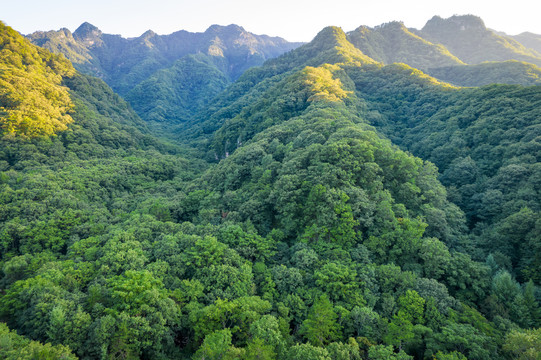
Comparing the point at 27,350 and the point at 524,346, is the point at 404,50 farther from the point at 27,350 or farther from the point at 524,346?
the point at 27,350

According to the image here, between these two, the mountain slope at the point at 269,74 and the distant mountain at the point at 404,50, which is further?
the distant mountain at the point at 404,50

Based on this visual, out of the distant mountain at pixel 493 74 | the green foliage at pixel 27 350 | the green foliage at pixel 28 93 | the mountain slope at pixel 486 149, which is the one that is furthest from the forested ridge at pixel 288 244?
the distant mountain at pixel 493 74

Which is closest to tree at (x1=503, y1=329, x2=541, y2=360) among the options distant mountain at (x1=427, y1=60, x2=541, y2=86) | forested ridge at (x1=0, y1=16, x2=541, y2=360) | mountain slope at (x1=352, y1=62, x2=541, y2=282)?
forested ridge at (x1=0, y1=16, x2=541, y2=360)

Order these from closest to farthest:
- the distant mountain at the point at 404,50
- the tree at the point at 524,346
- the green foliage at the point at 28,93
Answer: the tree at the point at 524,346 < the green foliage at the point at 28,93 < the distant mountain at the point at 404,50

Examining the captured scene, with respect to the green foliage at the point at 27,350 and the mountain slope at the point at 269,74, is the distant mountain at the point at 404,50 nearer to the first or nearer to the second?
the mountain slope at the point at 269,74

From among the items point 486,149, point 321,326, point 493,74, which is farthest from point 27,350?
point 493,74

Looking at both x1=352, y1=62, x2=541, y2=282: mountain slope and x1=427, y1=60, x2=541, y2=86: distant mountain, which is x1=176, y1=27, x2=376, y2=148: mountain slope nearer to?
x1=427, y1=60, x2=541, y2=86: distant mountain
